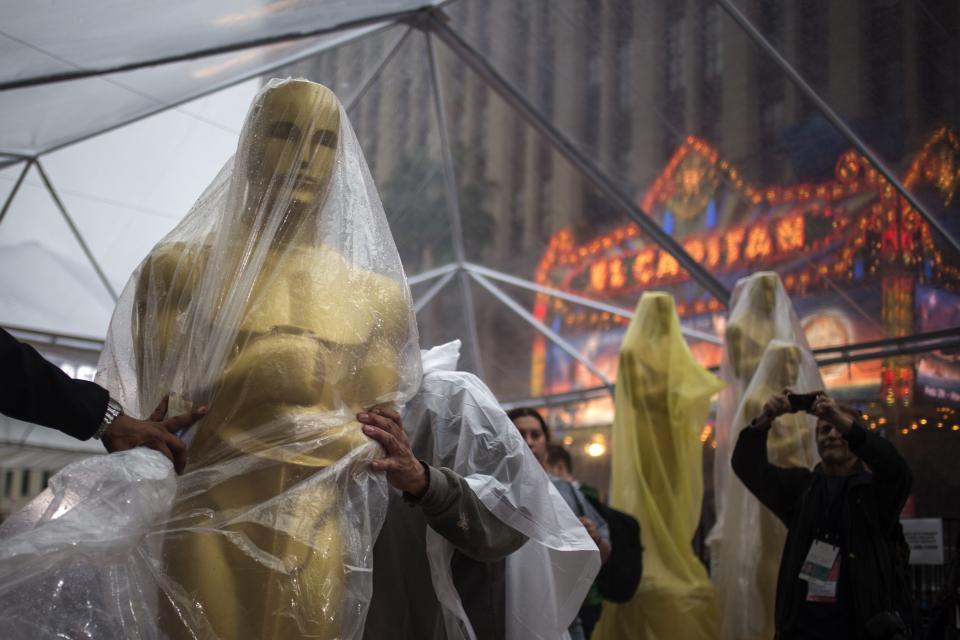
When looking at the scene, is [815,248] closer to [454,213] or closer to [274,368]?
[454,213]

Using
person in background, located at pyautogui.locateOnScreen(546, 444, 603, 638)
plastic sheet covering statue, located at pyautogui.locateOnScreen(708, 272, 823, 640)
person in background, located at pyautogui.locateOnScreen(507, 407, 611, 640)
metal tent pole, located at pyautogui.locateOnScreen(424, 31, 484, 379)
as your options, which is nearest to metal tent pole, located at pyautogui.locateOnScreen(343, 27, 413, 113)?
metal tent pole, located at pyautogui.locateOnScreen(424, 31, 484, 379)

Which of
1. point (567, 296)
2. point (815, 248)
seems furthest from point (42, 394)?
point (567, 296)

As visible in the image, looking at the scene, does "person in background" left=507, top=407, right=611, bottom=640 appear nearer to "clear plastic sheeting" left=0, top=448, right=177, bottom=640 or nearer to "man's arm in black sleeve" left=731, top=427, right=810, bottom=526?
"man's arm in black sleeve" left=731, top=427, right=810, bottom=526

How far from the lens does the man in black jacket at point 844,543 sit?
2842 mm

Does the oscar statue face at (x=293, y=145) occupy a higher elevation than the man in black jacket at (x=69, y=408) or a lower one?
higher

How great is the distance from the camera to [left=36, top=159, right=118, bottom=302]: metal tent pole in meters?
4.86

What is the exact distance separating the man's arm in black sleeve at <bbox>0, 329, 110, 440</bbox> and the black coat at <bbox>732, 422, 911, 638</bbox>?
6.90 feet

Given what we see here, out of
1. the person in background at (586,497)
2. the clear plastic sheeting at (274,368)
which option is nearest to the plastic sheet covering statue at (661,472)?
the person in background at (586,497)

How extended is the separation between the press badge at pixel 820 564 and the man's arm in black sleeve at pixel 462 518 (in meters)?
1.36

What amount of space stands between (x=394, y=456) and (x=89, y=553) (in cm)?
54

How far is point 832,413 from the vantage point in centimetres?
292

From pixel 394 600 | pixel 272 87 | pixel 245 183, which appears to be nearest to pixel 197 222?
pixel 245 183

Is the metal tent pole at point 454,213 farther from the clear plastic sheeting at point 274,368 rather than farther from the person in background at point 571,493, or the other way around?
the clear plastic sheeting at point 274,368

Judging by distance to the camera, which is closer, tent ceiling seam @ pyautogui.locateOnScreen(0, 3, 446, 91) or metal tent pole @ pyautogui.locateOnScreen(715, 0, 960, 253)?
tent ceiling seam @ pyautogui.locateOnScreen(0, 3, 446, 91)
